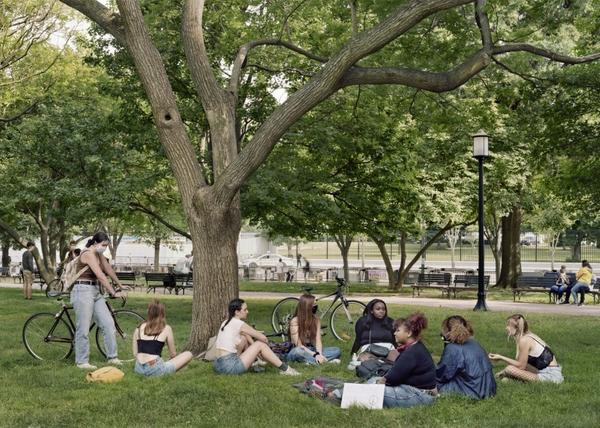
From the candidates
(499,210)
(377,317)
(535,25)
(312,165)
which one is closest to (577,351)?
(377,317)

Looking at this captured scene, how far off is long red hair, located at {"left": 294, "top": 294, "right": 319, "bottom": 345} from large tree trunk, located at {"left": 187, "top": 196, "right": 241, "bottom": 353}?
1175 millimetres

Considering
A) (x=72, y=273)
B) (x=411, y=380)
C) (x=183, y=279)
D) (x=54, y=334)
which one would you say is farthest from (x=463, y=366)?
(x=183, y=279)

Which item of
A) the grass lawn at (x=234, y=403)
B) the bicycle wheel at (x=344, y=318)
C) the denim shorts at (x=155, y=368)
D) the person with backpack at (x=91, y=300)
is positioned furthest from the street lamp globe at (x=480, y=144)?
the denim shorts at (x=155, y=368)

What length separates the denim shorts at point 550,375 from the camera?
356 inches

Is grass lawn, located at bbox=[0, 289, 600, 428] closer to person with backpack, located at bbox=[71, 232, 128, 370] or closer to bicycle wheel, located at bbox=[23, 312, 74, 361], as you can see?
bicycle wheel, located at bbox=[23, 312, 74, 361]

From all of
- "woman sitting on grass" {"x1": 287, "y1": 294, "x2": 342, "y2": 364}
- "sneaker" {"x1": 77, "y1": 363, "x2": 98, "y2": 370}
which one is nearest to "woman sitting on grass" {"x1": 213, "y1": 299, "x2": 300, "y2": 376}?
"woman sitting on grass" {"x1": 287, "y1": 294, "x2": 342, "y2": 364}

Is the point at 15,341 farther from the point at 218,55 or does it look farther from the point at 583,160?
the point at 583,160

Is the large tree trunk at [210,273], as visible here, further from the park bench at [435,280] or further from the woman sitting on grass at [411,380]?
the park bench at [435,280]

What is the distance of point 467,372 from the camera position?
329 inches

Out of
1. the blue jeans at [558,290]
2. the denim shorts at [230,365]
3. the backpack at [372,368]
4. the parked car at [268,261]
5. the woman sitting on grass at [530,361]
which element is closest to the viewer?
the backpack at [372,368]

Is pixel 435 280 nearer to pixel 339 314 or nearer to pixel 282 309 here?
pixel 282 309

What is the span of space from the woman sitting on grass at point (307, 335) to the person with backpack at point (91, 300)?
7.94 feet

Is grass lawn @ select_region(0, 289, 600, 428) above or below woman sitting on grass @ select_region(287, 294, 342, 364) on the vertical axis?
below

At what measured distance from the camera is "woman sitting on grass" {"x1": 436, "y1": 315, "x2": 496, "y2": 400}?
27.2 feet
